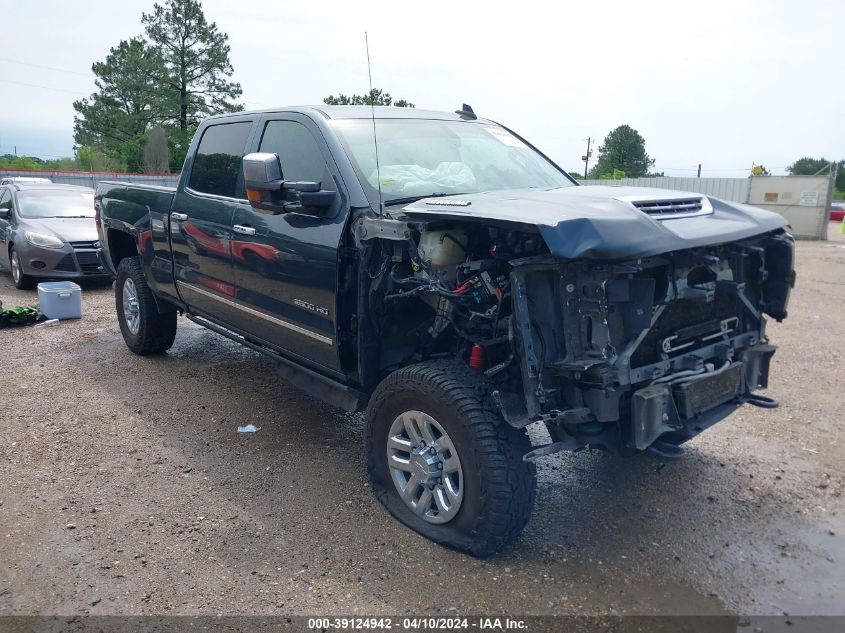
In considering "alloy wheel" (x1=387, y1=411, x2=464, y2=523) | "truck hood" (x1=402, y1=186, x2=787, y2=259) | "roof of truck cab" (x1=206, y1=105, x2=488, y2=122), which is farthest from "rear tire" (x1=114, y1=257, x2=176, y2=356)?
"truck hood" (x1=402, y1=186, x2=787, y2=259)

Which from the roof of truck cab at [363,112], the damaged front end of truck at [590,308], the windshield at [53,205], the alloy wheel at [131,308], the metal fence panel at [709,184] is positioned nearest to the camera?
the damaged front end of truck at [590,308]

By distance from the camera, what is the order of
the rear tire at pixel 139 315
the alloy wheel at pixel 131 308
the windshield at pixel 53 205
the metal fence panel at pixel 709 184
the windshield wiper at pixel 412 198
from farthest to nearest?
the metal fence panel at pixel 709 184 → the windshield at pixel 53 205 → the alloy wheel at pixel 131 308 → the rear tire at pixel 139 315 → the windshield wiper at pixel 412 198

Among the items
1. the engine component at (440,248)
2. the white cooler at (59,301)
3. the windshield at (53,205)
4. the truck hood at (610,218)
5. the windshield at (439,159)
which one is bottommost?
the white cooler at (59,301)

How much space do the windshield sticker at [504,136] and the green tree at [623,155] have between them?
28400mm

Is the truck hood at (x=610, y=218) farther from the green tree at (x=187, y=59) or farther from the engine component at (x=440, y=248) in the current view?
the green tree at (x=187, y=59)

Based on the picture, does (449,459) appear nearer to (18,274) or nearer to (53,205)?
(18,274)

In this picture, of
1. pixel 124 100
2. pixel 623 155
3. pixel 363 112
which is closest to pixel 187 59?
pixel 124 100

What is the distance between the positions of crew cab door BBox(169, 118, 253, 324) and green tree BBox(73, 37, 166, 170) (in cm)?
3877

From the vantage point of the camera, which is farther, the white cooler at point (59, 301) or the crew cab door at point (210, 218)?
the white cooler at point (59, 301)

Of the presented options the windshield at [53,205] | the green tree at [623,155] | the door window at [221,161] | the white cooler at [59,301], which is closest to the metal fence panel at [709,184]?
the green tree at [623,155]

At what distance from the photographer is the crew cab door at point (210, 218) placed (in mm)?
4820

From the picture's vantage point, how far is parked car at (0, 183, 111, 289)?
9.95m

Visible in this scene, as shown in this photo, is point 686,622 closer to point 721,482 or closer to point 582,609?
point 582,609

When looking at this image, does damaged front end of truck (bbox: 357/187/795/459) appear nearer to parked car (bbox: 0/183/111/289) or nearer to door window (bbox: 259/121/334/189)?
door window (bbox: 259/121/334/189)
